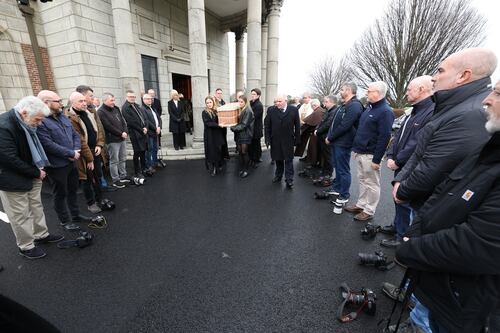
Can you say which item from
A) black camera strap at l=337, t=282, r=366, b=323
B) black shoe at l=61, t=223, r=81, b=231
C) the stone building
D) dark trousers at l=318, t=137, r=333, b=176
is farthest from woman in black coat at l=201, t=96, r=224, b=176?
black camera strap at l=337, t=282, r=366, b=323

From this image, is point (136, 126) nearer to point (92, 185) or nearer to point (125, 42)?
point (92, 185)

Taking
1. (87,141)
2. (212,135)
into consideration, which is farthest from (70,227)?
(212,135)

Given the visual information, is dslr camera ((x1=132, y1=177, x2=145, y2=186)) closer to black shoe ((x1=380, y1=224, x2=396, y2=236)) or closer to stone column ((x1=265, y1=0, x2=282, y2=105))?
black shoe ((x1=380, y1=224, x2=396, y2=236))

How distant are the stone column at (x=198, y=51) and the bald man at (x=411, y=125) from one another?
20.9 ft

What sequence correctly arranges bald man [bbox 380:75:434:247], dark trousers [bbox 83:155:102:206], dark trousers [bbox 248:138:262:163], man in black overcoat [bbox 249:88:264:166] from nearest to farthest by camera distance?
bald man [bbox 380:75:434:247] < dark trousers [bbox 83:155:102:206] < man in black overcoat [bbox 249:88:264:166] < dark trousers [bbox 248:138:262:163]

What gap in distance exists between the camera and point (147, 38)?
382 inches

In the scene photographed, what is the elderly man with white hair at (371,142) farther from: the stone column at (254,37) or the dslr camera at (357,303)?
the stone column at (254,37)

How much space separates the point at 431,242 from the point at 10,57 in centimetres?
1140

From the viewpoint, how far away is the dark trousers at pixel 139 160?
5832 millimetres

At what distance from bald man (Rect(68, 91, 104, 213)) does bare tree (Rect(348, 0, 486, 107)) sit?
55.0 ft

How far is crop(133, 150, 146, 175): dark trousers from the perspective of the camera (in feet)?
19.1

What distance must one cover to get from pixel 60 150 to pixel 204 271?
2.69 meters

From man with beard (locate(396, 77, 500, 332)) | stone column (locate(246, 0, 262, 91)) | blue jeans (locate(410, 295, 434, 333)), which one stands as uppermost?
stone column (locate(246, 0, 262, 91))

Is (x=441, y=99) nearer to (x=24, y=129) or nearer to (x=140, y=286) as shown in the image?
(x=140, y=286)
